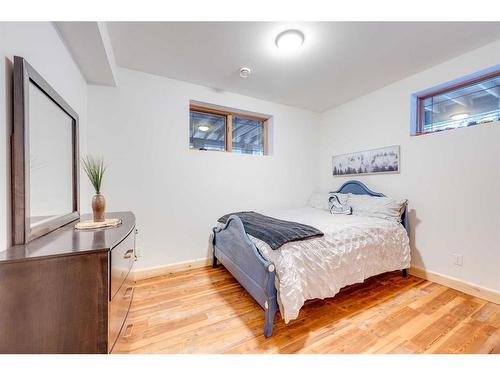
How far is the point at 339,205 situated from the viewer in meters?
2.82

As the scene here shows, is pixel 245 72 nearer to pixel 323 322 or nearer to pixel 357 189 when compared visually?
pixel 357 189

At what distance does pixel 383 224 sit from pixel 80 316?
256 centimetres

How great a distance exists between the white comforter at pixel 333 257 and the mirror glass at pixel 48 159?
1429 millimetres

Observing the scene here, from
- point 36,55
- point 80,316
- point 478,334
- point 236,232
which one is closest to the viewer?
point 80,316

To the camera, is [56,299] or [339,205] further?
[339,205]

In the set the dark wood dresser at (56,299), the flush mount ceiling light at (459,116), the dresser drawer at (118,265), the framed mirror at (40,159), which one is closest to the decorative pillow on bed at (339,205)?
the flush mount ceiling light at (459,116)

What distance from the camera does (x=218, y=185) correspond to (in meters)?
2.87

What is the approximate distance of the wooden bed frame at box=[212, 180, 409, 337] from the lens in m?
1.47

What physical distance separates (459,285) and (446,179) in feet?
3.64

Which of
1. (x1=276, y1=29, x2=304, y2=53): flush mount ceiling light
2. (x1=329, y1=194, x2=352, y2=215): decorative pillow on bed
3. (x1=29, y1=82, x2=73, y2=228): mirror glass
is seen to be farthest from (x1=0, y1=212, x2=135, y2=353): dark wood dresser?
(x1=329, y1=194, x2=352, y2=215): decorative pillow on bed

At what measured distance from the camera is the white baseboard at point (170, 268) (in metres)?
2.38

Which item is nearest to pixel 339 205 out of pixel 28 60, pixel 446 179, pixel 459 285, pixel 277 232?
pixel 446 179
